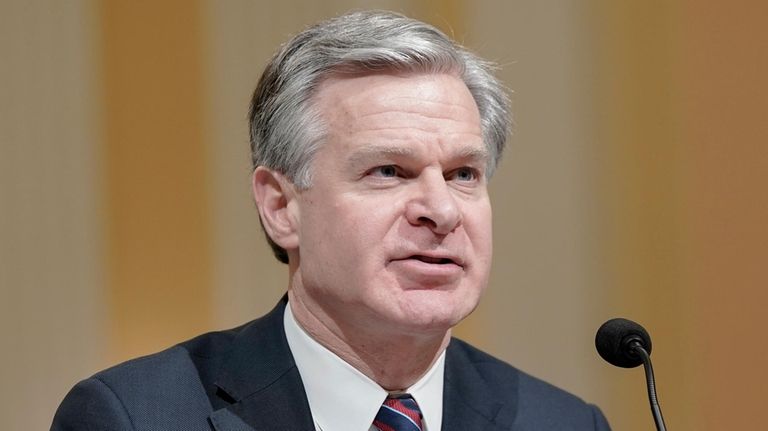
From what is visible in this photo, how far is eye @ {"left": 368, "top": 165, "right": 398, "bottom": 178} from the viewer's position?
2232mm

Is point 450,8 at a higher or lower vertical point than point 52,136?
higher

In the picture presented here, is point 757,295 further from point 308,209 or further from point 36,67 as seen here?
point 36,67

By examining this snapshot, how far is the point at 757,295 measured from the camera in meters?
3.53

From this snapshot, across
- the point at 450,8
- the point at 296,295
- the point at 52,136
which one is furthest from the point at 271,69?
the point at 450,8

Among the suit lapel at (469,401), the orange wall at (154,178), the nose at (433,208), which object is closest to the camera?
the nose at (433,208)

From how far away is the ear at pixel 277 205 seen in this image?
2358 mm

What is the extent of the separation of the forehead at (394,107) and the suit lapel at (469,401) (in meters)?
0.57

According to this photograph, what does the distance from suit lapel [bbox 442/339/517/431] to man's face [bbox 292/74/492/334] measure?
328 mm

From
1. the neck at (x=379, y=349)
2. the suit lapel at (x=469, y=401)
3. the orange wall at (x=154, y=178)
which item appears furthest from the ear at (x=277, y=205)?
the orange wall at (x=154, y=178)

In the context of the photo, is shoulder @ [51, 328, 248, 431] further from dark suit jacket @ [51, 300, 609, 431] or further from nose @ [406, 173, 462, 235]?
nose @ [406, 173, 462, 235]

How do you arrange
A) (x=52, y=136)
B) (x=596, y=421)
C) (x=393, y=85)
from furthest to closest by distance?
1. (x=52, y=136)
2. (x=596, y=421)
3. (x=393, y=85)

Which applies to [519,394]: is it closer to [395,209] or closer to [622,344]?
[622,344]

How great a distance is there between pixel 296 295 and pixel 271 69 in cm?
47

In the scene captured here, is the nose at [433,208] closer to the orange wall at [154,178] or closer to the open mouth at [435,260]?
the open mouth at [435,260]
